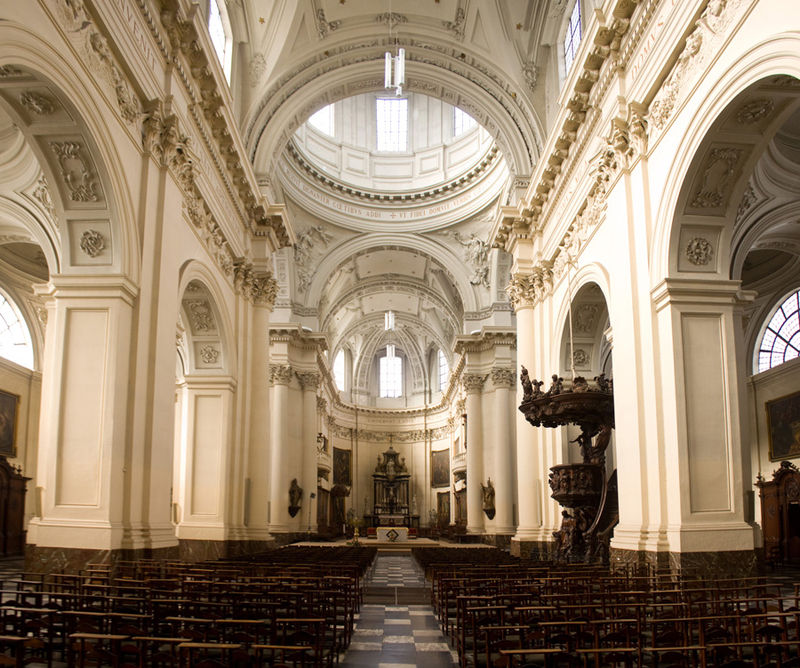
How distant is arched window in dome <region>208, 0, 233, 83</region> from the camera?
17.5m

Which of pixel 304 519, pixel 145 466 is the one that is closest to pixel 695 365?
pixel 145 466

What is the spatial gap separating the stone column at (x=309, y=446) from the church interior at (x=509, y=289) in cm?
182

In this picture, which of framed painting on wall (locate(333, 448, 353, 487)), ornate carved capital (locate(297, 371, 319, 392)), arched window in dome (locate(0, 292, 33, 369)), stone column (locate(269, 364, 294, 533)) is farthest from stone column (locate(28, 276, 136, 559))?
framed painting on wall (locate(333, 448, 353, 487))

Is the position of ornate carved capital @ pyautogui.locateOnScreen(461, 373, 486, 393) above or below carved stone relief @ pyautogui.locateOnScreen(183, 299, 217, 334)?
above

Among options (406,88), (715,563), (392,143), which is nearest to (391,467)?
(392,143)

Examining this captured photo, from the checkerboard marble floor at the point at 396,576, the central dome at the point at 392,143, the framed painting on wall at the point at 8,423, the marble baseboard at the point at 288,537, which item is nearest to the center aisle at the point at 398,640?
the checkerboard marble floor at the point at 396,576

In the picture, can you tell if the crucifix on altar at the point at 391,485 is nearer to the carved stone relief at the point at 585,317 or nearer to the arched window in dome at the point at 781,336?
the arched window in dome at the point at 781,336

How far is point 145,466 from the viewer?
11.8 meters

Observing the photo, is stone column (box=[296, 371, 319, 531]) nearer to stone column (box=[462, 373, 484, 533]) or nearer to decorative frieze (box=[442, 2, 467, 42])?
stone column (box=[462, 373, 484, 533])

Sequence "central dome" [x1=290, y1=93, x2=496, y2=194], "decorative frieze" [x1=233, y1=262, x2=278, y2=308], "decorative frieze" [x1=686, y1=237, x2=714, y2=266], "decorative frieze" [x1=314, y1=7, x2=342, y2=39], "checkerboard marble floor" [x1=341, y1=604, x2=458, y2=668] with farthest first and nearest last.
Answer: "central dome" [x1=290, y1=93, x2=496, y2=194]
"decorative frieze" [x1=314, y1=7, x2=342, y2=39]
"decorative frieze" [x1=233, y1=262, x2=278, y2=308]
"decorative frieze" [x1=686, y1=237, x2=714, y2=266]
"checkerboard marble floor" [x1=341, y1=604, x2=458, y2=668]

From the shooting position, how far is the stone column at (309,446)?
32406mm

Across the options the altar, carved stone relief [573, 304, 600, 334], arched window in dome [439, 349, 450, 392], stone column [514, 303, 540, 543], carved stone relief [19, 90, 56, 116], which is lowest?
the altar

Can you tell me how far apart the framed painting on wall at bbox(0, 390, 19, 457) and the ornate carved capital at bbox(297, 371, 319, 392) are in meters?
13.2

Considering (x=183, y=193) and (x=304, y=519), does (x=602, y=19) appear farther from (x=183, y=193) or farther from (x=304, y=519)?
(x=304, y=519)
